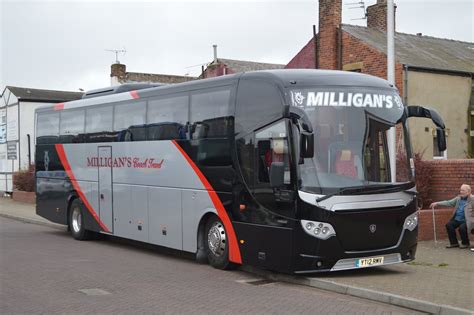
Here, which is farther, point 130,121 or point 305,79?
point 130,121

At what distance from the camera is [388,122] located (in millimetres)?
10016

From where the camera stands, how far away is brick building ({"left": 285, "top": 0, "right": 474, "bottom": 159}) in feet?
67.0

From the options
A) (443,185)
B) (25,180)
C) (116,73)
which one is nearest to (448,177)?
(443,185)

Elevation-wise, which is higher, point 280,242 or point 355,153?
point 355,153

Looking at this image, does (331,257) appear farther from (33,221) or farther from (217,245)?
(33,221)

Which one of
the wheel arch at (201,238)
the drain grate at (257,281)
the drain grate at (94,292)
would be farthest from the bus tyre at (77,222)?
the drain grate at (257,281)

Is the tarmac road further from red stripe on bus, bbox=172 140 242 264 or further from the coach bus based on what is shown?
the coach bus

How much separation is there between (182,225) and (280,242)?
9.83ft

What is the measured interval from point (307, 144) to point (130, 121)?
6047mm

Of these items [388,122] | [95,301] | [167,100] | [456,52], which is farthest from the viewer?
[456,52]

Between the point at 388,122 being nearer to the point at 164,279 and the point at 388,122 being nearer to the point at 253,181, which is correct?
the point at 253,181

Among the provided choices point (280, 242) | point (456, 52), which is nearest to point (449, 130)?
point (456, 52)

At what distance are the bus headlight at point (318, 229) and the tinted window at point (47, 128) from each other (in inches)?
396

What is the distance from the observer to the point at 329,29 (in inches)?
895
